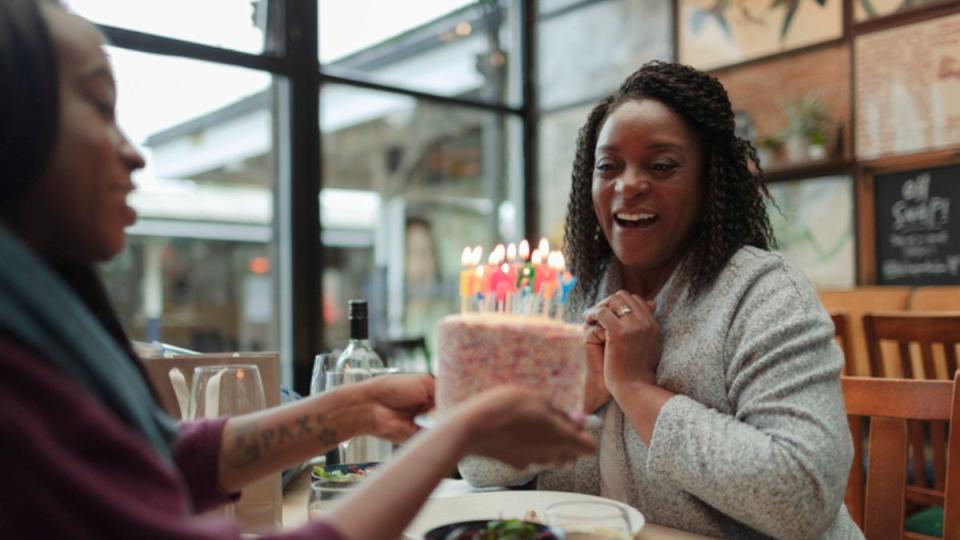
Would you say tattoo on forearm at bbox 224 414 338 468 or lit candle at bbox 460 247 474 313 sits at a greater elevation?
lit candle at bbox 460 247 474 313

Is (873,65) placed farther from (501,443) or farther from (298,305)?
(501,443)

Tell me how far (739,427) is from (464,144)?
425 cm

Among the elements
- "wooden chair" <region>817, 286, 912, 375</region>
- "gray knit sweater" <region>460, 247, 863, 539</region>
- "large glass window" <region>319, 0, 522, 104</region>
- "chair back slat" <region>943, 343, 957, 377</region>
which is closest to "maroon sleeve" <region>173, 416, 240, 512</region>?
"gray knit sweater" <region>460, 247, 863, 539</region>

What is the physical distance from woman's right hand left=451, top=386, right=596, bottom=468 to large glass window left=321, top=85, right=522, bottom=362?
3.94 metres

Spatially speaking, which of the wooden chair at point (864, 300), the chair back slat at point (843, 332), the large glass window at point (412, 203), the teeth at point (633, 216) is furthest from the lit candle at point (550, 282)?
the large glass window at point (412, 203)

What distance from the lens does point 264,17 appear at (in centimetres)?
388

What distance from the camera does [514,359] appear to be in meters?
0.75

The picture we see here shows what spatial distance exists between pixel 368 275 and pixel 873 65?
10.6 feet

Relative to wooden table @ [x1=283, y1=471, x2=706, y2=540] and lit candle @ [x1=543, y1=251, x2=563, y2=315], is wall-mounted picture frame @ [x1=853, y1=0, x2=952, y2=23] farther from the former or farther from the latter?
lit candle @ [x1=543, y1=251, x2=563, y2=315]

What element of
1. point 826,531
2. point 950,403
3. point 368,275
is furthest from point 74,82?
point 368,275

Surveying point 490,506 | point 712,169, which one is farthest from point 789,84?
point 490,506

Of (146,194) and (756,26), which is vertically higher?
(756,26)

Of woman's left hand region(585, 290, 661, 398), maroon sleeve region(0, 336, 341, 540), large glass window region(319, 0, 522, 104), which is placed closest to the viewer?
maroon sleeve region(0, 336, 341, 540)

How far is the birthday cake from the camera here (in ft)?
2.46
